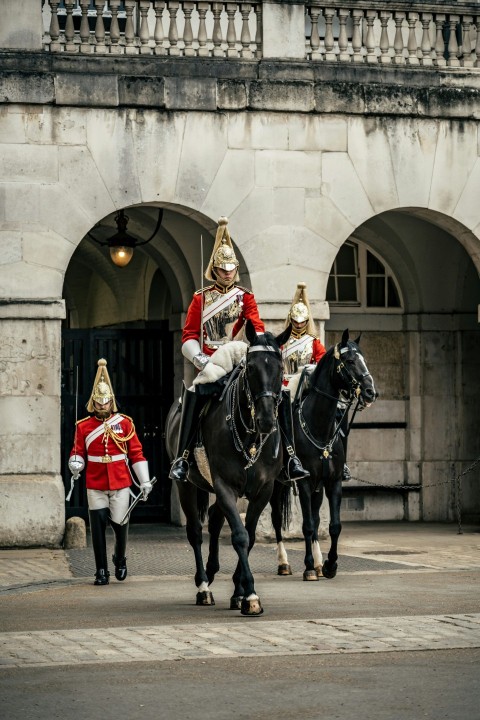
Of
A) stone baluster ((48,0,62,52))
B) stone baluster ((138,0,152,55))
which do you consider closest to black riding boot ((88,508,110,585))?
stone baluster ((48,0,62,52))

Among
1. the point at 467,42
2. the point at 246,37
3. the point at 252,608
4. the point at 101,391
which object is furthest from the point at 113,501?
the point at 467,42

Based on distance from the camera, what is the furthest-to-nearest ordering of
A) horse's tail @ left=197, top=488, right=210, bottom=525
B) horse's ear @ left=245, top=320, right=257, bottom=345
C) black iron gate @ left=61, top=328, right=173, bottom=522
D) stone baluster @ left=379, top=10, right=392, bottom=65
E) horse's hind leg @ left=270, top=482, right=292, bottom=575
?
black iron gate @ left=61, top=328, right=173, bottom=522 → stone baluster @ left=379, top=10, right=392, bottom=65 → horse's hind leg @ left=270, top=482, right=292, bottom=575 → horse's tail @ left=197, top=488, right=210, bottom=525 → horse's ear @ left=245, top=320, right=257, bottom=345

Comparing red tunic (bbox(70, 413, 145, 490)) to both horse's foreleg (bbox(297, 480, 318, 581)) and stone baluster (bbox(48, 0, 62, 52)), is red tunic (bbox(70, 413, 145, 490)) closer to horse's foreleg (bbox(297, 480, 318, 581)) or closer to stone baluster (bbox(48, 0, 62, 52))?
horse's foreleg (bbox(297, 480, 318, 581))

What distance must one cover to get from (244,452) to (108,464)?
281 centimetres

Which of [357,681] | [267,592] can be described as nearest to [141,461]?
[267,592]

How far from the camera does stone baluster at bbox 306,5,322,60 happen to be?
1914 cm

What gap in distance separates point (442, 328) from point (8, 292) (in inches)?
279

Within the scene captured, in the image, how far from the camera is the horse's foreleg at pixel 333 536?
1496cm

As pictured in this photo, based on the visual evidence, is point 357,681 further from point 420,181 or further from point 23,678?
point 420,181

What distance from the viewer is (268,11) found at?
61.9ft

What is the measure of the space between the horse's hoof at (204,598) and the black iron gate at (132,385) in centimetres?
738

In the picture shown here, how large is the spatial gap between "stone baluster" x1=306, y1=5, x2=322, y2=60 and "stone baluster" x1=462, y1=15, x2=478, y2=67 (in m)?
1.89

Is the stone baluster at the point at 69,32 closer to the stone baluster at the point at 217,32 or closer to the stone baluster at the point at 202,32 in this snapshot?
the stone baluster at the point at 202,32

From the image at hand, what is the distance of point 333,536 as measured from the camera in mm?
15125
